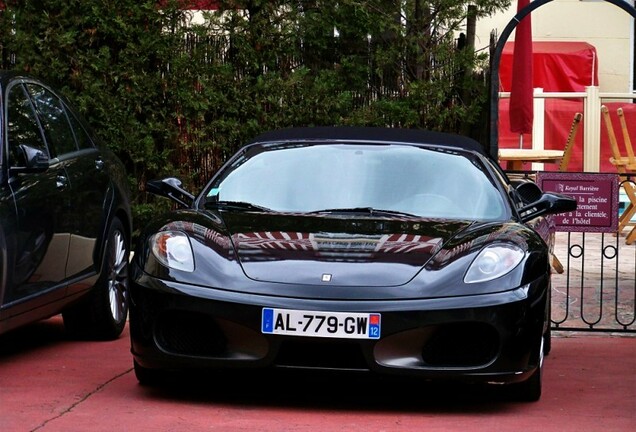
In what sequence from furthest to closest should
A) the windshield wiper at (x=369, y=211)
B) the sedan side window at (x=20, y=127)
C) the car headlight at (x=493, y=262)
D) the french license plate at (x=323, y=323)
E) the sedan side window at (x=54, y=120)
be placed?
1. the sedan side window at (x=54, y=120)
2. the sedan side window at (x=20, y=127)
3. the windshield wiper at (x=369, y=211)
4. the car headlight at (x=493, y=262)
5. the french license plate at (x=323, y=323)

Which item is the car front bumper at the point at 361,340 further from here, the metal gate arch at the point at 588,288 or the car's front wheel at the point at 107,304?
the metal gate arch at the point at 588,288

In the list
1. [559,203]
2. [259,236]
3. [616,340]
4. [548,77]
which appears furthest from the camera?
[548,77]

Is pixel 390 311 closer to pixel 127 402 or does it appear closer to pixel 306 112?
pixel 127 402

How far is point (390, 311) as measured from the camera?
615 centimetres

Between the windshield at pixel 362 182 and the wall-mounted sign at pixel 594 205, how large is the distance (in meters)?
2.25

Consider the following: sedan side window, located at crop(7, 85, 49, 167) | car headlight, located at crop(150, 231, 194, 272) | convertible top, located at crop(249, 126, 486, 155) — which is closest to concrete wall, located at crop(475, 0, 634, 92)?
convertible top, located at crop(249, 126, 486, 155)

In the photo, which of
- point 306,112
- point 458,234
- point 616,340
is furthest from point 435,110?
point 458,234

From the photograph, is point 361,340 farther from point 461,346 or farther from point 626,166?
point 626,166

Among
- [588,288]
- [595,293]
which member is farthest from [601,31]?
[595,293]

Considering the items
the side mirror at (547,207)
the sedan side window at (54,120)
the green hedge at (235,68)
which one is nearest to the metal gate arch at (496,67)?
the green hedge at (235,68)

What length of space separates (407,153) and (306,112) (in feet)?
17.9

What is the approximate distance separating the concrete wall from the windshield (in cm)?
1405

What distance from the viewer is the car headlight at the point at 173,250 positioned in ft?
21.2

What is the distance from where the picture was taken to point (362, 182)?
24.6 ft
